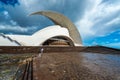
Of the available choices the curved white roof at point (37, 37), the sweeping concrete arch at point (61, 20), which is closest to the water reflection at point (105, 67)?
the curved white roof at point (37, 37)

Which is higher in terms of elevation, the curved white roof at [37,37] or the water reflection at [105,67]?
the curved white roof at [37,37]

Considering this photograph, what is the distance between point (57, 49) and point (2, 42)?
9529 mm

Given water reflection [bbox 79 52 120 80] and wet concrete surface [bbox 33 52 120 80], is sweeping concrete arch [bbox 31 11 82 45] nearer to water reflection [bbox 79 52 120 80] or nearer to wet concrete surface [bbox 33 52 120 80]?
water reflection [bbox 79 52 120 80]

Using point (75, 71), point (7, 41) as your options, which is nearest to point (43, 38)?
point (7, 41)

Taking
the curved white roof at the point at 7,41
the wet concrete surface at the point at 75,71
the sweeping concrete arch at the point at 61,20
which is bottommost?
→ the wet concrete surface at the point at 75,71

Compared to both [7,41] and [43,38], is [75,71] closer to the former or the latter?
[7,41]

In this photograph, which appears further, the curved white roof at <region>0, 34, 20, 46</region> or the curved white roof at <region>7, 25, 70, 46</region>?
the curved white roof at <region>7, 25, 70, 46</region>

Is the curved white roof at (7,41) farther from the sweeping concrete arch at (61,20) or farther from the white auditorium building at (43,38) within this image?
the sweeping concrete arch at (61,20)

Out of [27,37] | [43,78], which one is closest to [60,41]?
[27,37]

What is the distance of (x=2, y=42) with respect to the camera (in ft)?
47.8

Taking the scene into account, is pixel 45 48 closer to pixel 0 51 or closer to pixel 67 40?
pixel 0 51

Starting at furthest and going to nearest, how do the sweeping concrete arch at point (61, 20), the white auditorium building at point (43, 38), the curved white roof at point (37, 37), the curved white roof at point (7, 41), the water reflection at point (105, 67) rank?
the sweeping concrete arch at point (61, 20), the curved white roof at point (37, 37), the white auditorium building at point (43, 38), the curved white roof at point (7, 41), the water reflection at point (105, 67)

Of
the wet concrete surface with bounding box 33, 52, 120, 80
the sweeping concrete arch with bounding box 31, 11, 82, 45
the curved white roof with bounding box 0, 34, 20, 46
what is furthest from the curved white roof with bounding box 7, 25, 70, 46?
the wet concrete surface with bounding box 33, 52, 120, 80

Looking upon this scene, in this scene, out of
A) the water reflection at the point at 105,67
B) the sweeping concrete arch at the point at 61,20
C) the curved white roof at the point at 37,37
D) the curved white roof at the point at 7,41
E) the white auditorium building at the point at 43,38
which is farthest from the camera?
the sweeping concrete arch at the point at 61,20
